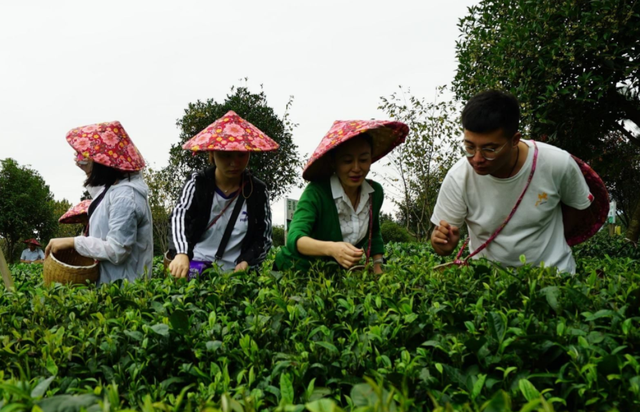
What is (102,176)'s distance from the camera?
396cm

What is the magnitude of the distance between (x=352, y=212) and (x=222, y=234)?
1.02m

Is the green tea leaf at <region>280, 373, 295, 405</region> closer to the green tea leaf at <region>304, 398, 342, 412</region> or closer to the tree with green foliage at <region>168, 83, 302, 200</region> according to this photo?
the green tea leaf at <region>304, 398, 342, 412</region>

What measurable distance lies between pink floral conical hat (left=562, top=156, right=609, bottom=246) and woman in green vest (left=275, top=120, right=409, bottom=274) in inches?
45.9

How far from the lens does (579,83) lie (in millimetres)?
7203

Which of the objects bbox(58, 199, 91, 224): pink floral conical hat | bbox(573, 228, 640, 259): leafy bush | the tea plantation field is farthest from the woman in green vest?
bbox(573, 228, 640, 259): leafy bush

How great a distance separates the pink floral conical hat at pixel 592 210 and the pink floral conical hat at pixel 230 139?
205 centimetres

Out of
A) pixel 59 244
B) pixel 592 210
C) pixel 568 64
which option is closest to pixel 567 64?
pixel 568 64

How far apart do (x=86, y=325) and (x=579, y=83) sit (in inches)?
274

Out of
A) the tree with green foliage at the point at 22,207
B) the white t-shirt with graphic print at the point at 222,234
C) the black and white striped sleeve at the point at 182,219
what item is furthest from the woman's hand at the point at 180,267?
the tree with green foliage at the point at 22,207

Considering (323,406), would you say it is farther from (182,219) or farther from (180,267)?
(182,219)

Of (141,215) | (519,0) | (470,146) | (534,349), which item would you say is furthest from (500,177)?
(519,0)

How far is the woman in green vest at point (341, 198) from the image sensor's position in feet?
10.7

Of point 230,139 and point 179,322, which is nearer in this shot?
point 179,322

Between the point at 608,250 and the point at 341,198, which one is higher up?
the point at 341,198
